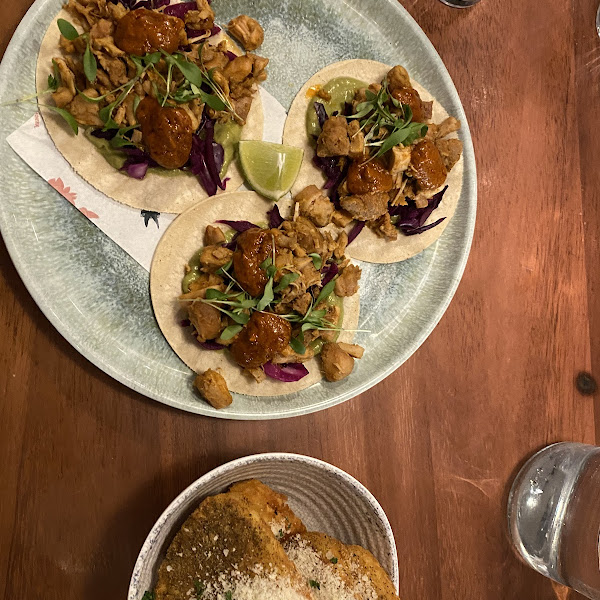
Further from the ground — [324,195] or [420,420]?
[324,195]

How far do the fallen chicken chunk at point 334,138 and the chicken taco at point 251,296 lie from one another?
0.32 metres

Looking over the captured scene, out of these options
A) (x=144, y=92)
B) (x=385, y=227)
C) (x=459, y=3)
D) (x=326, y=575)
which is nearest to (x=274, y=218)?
(x=385, y=227)

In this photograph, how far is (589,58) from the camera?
333 centimetres

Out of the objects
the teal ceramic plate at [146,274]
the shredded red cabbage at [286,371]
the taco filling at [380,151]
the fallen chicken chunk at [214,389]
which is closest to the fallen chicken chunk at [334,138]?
the taco filling at [380,151]

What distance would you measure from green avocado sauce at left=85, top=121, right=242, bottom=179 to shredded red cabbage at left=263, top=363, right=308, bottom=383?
877mm

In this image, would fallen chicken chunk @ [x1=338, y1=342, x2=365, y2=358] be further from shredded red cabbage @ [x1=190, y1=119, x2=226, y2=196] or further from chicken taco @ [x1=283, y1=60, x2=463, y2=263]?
shredded red cabbage @ [x1=190, y1=119, x2=226, y2=196]

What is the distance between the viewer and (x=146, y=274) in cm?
246

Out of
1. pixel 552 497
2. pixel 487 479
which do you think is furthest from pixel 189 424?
pixel 552 497

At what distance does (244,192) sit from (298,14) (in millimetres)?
888

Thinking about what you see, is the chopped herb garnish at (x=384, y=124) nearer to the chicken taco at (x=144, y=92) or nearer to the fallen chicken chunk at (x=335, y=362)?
the chicken taco at (x=144, y=92)

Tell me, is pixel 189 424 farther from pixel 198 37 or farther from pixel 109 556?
pixel 198 37

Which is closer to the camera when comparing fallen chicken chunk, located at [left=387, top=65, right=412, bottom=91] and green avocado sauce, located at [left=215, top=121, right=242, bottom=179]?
green avocado sauce, located at [left=215, top=121, right=242, bottom=179]

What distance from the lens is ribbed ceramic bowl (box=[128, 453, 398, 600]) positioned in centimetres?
205

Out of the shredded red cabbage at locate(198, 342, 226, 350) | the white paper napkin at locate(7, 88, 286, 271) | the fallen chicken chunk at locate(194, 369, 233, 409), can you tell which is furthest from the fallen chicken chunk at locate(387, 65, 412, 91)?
the fallen chicken chunk at locate(194, 369, 233, 409)
